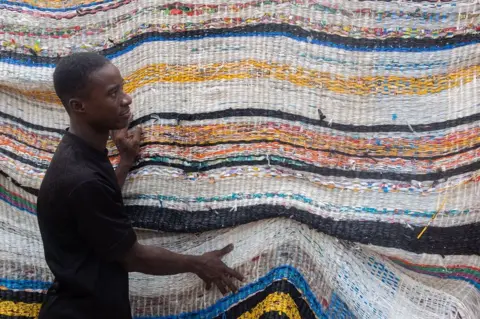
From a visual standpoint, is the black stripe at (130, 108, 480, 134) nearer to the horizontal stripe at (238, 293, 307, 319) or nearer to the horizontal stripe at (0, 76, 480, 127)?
the horizontal stripe at (0, 76, 480, 127)

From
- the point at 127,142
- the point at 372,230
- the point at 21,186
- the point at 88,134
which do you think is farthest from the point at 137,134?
the point at 372,230

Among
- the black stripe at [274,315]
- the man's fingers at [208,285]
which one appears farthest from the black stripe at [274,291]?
the man's fingers at [208,285]

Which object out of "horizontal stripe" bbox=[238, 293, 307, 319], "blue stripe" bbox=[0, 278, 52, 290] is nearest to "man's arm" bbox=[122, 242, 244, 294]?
"horizontal stripe" bbox=[238, 293, 307, 319]

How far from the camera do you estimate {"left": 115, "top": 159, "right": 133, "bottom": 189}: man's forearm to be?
1.89 m

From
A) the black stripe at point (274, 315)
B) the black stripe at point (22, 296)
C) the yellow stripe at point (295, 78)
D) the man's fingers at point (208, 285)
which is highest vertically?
the yellow stripe at point (295, 78)

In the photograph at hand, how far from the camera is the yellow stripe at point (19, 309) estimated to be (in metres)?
1.96

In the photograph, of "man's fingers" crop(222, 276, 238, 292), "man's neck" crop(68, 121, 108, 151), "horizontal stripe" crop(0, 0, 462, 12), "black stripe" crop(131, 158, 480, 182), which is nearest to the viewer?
"man's neck" crop(68, 121, 108, 151)

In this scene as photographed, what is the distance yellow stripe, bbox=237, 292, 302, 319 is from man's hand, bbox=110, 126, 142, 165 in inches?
26.1

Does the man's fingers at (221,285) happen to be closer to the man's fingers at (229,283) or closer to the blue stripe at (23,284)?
the man's fingers at (229,283)

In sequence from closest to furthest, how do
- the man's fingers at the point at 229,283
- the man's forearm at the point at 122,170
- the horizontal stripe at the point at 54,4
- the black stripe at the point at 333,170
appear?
the black stripe at the point at 333,170
the man's fingers at the point at 229,283
the man's forearm at the point at 122,170
the horizontal stripe at the point at 54,4

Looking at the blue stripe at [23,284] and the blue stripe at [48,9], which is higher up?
the blue stripe at [48,9]

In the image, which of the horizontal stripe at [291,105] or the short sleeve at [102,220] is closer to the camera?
the short sleeve at [102,220]

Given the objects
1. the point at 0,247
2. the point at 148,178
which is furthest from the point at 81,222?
the point at 0,247

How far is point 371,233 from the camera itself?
65.9 inches
